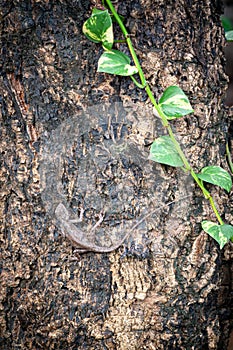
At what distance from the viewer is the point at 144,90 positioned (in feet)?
2.90

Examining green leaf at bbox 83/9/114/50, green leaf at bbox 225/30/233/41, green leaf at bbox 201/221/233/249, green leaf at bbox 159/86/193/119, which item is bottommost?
green leaf at bbox 201/221/233/249

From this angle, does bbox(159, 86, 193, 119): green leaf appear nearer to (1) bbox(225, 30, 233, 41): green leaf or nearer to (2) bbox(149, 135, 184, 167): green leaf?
(2) bbox(149, 135, 184, 167): green leaf

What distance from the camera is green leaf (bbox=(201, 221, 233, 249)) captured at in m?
0.89

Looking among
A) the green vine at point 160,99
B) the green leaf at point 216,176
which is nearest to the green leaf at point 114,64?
the green vine at point 160,99

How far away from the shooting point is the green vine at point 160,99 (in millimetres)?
829

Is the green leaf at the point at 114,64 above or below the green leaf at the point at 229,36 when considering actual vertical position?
above

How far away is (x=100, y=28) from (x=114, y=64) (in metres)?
0.07

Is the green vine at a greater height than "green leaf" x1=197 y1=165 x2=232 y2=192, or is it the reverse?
the green vine

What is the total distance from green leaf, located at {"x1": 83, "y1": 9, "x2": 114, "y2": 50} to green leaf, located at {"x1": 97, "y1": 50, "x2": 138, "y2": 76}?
0.09ft

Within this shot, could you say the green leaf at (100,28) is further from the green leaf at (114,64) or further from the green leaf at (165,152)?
the green leaf at (165,152)

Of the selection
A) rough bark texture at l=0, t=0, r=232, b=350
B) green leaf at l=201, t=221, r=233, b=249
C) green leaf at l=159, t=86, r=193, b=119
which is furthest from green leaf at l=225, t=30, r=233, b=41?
green leaf at l=201, t=221, r=233, b=249

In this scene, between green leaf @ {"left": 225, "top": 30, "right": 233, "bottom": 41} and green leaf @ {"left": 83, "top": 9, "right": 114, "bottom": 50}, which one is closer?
green leaf @ {"left": 83, "top": 9, "right": 114, "bottom": 50}

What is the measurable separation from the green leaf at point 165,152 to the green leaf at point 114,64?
0.15m

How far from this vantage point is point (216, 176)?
895mm
